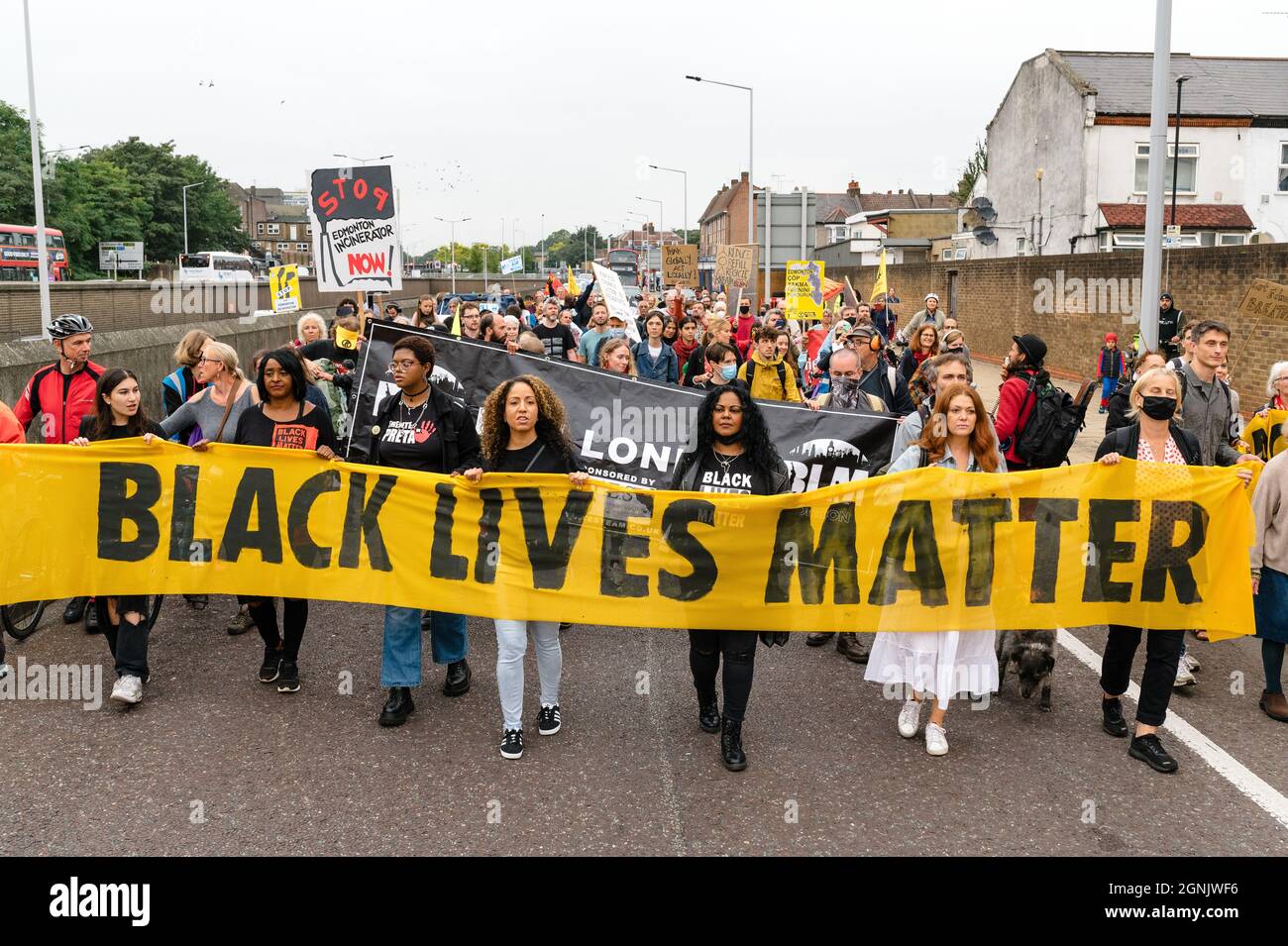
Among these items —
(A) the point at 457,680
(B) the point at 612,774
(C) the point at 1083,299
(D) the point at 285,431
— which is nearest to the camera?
(B) the point at 612,774

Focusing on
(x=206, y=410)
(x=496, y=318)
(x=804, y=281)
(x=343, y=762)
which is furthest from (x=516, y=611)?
(x=804, y=281)

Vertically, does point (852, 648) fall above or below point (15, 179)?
below

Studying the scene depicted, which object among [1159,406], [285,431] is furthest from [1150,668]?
[285,431]

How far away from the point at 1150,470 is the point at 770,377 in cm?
411

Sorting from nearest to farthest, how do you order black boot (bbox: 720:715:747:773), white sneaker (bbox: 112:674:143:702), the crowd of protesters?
black boot (bbox: 720:715:747:773) → the crowd of protesters → white sneaker (bbox: 112:674:143:702)

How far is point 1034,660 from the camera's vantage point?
5.80 meters

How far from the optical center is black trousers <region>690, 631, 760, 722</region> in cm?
509

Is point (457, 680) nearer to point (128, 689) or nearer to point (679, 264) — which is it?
point (128, 689)

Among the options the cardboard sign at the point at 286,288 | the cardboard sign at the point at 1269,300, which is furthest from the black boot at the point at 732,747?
the cardboard sign at the point at 286,288

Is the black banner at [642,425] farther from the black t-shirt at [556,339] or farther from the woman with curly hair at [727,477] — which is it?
the black t-shirt at [556,339]

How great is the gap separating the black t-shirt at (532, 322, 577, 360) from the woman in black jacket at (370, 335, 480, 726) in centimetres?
709

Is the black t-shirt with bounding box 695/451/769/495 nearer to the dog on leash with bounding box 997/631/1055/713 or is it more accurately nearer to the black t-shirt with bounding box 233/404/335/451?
the dog on leash with bounding box 997/631/1055/713

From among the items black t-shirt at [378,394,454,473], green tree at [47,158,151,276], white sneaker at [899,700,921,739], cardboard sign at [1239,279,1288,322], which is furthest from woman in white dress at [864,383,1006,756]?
green tree at [47,158,151,276]
